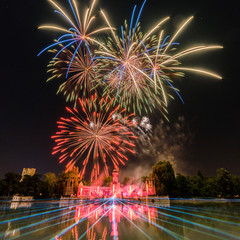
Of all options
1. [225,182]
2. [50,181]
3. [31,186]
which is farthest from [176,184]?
[31,186]

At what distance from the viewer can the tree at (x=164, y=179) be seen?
43.0 m

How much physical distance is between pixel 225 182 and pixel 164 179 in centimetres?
1887

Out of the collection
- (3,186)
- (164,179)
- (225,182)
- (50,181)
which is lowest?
(3,186)

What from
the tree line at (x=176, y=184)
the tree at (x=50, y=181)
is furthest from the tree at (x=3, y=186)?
the tree line at (x=176, y=184)

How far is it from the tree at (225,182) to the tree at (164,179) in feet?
47.6

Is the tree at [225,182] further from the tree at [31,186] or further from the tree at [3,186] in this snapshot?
the tree at [3,186]

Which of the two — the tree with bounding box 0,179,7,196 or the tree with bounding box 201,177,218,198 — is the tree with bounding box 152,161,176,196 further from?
the tree with bounding box 0,179,7,196

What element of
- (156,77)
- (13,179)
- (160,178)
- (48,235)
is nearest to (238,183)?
(160,178)

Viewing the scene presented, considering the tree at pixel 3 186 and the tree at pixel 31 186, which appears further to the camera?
the tree at pixel 31 186

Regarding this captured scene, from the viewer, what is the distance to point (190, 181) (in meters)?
56.6

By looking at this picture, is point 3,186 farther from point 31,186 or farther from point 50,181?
point 50,181

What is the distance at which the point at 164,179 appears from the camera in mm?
43562

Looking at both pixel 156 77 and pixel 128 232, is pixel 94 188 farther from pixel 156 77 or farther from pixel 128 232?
pixel 128 232

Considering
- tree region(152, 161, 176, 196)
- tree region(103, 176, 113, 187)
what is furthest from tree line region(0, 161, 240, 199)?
tree region(103, 176, 113, 187)
